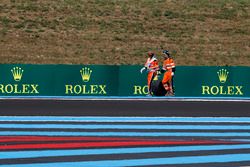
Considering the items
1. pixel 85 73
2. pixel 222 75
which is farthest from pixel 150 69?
pixel 222 75

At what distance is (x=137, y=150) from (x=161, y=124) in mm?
4509

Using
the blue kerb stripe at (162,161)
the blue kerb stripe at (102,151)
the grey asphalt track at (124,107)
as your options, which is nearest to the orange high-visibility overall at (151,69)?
the grey asphalt track at (124,107)

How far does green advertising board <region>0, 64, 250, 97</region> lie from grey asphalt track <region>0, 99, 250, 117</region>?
9.15 feet

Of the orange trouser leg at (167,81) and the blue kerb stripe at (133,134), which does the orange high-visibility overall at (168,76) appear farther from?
the blue kerb stripe at (133,134)

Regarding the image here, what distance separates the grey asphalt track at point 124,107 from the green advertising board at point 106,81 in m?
2.79

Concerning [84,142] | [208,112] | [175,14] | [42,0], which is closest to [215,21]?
[175,14]

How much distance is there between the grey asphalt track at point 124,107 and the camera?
18.8 meters

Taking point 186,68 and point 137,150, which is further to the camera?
point 186,68

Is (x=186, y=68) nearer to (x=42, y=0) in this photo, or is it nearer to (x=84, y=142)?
(x=84, y=142)

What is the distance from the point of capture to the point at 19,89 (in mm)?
25875

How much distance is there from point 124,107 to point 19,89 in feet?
19.8

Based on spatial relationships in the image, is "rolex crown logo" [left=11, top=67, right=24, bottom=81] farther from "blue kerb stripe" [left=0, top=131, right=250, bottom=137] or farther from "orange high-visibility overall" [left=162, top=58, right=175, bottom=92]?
"blue kerb stripe" [left=0, top=131, right=250, bottom=137]

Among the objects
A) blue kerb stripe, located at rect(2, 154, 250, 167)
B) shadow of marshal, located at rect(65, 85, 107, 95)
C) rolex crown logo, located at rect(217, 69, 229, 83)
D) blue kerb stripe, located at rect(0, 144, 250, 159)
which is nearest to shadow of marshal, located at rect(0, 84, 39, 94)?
shadow of marshal, located at rect(65, 85, 107, 95)

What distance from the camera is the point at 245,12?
158ft
